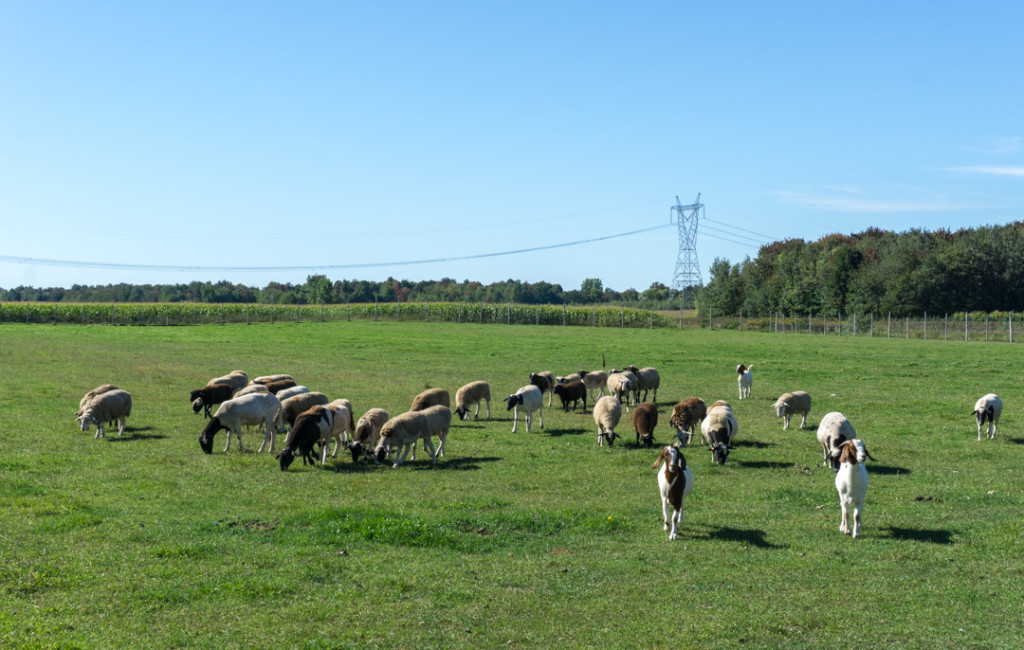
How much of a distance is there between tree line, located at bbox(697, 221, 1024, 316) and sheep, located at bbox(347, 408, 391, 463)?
299 feet

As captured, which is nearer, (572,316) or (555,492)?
(555,492)

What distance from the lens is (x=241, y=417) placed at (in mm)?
19750

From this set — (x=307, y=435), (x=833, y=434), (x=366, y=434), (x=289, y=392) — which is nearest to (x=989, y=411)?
(x=833, y=434)

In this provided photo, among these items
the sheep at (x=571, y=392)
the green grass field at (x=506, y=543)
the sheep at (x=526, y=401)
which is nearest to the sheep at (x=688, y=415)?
the green grass field at (x=506, y=543)

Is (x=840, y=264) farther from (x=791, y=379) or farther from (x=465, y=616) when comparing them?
(x=465, y=616)

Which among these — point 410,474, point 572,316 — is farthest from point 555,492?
point 572,316

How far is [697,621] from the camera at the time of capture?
9.29 meters

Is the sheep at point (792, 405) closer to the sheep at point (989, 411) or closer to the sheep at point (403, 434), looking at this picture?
the sheep at point (989, 411)

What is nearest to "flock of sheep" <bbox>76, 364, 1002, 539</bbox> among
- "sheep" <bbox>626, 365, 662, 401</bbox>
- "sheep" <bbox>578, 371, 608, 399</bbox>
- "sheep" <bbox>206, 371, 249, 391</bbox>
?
"sheep" <bbox>206, 371, 249, 391</bbox>

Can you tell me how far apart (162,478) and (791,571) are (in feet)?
38.9

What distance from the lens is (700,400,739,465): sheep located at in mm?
18047

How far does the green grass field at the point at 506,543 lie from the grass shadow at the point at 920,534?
2.4 inches

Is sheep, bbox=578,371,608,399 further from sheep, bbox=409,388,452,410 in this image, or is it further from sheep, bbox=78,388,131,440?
sheep, bbox=78,388,131,440

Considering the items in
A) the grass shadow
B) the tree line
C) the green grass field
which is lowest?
the green grass field
